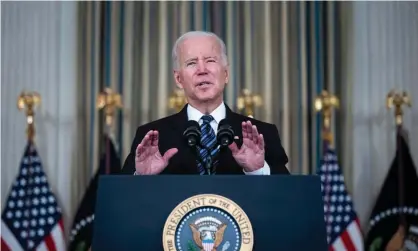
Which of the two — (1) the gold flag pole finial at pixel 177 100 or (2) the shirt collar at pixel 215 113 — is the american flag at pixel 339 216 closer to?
(1) the gold flag pole finial at pixel 177 100

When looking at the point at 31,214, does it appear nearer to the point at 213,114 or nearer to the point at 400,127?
the point at 400,127

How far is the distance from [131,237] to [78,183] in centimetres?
525

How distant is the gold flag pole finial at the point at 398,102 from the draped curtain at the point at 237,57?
59 cm

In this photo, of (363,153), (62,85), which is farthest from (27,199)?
(363,153)

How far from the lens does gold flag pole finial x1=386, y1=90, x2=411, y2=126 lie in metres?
7.06

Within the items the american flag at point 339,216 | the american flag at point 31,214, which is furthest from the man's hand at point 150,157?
the american flag at point 31,214

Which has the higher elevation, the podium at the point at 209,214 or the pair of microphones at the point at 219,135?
the pair of microphones at the point at 219,135

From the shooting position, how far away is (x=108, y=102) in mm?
7145

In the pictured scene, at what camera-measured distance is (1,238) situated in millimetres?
6809

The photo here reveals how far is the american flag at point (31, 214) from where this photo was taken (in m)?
6.79

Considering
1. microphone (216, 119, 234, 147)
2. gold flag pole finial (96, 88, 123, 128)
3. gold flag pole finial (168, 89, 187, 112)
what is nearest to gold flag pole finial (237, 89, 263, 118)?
gold flag pole finial (168, 89, 187, 112)

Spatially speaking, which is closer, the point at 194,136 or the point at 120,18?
the point at 194,136

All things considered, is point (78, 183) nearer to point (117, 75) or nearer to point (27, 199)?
point (27, 199)

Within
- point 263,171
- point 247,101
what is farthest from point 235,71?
point 263,171
